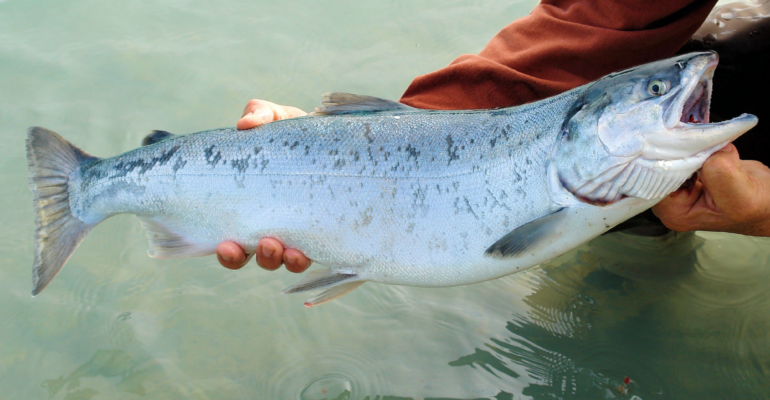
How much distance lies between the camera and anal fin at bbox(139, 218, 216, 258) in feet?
9.02

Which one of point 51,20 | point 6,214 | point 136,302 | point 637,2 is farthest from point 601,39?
point 51,20

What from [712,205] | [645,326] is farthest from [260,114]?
[645,326]

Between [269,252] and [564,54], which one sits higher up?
[564,54]

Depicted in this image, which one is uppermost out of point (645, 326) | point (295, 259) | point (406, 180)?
point (406, 180)

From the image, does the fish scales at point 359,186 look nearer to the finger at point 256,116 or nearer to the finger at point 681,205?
the finger at point 256,116

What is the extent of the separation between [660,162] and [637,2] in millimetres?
1579

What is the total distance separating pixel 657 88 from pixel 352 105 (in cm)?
140

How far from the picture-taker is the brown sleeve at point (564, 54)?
317cm

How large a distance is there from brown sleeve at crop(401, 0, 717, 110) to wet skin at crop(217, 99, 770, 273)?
1130 millimetres

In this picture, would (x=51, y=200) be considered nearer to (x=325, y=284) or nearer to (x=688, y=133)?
(x=325, y=284)

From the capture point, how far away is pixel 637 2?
316 cm

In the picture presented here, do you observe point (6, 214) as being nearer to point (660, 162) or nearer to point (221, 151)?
point (221, 151)

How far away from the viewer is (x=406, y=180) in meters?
Answer: 2.46

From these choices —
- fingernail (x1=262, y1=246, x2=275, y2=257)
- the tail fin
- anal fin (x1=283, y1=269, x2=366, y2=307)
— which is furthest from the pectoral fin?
the tail fin
